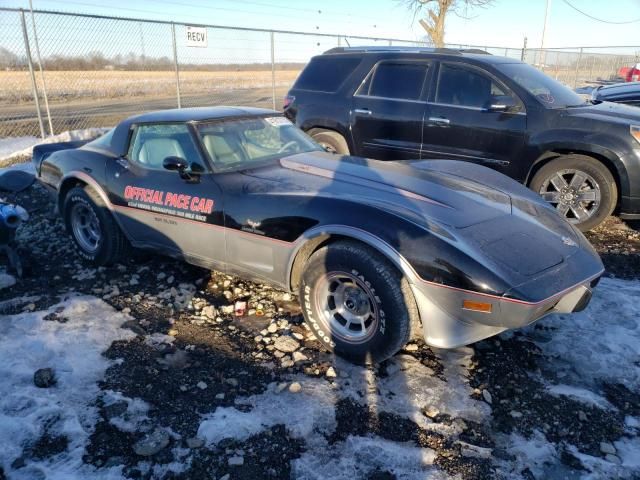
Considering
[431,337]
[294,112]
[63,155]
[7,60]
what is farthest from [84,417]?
[7,60]

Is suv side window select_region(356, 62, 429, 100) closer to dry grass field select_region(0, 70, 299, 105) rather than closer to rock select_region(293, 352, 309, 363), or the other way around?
rock select_region(293, 352, 309, 363)

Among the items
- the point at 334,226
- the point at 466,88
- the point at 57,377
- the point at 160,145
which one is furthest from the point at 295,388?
the point at 466,88

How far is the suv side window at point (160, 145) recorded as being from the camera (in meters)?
4.12

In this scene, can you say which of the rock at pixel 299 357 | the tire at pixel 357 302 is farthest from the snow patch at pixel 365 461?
the rock at pixel 299 357

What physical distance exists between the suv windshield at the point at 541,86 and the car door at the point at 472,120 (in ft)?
0.75

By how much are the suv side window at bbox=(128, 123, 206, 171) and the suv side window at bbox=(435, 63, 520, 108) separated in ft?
11.4

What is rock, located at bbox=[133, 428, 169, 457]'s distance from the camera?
2555mm

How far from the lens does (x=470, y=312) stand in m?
2.88

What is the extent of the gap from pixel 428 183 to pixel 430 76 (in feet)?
10.3

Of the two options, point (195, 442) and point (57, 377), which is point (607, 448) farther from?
point (57, 377)

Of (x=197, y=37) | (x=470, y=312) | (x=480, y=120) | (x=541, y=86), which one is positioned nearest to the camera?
(x=470, y=312)

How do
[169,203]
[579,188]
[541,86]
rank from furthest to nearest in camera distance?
[541,86], [579,188], [169,203]

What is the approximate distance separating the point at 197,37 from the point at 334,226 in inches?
366

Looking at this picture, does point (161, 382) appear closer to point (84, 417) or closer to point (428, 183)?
point (84, 417)
